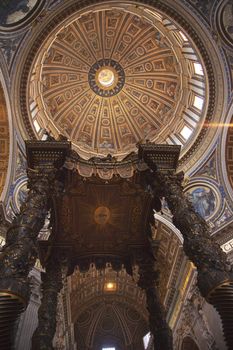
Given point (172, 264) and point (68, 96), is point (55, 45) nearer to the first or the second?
point (68, 96)

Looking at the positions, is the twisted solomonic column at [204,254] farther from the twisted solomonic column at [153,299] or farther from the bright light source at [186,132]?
the bright light source at [186,132]

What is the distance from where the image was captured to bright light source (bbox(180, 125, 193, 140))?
15.5 m

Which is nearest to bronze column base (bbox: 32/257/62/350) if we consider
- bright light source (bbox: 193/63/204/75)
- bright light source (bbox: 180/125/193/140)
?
bright light source (bbox: 180/125/193/140)

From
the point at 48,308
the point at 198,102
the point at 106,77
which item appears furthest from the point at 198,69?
the point at 48,308

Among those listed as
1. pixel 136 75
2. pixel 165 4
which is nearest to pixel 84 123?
pixel 136 75

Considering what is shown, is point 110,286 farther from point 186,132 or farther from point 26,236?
point 26,236

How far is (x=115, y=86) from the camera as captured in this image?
20.6 m

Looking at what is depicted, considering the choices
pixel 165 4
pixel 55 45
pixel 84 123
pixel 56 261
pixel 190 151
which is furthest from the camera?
pixel 84 123

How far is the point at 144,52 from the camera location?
19172 millimetres

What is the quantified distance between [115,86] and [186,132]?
698 cm

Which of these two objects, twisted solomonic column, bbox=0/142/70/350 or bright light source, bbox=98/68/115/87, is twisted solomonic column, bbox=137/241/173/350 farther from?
bright light source, bbox=98/68/115/87

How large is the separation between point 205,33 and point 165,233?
28.7ft

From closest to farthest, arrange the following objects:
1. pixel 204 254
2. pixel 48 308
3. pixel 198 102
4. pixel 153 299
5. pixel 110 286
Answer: pixel 204 254
pixel 48 308
pixel 153 299
pixel 198 102
pixel 110 286

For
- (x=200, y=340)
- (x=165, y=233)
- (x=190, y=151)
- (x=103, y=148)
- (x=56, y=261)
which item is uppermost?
(x=103, y=148)
